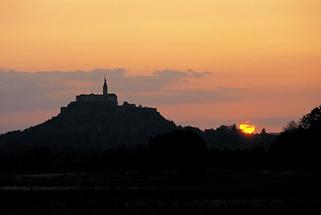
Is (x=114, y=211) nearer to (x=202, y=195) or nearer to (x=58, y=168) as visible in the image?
(x=202, y=195)

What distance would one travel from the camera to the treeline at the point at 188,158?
337 ft

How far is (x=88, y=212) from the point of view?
41656mm

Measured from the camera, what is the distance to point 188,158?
10250 centimetres

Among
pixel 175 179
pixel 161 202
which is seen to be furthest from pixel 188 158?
pixel 161 202

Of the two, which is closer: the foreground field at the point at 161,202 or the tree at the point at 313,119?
the foreground field at the point at 161,202

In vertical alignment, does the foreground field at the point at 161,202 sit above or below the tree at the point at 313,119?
below

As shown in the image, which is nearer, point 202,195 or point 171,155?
point 202,195

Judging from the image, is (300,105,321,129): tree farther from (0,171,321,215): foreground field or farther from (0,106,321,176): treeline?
(0,171,321,215): foreground field

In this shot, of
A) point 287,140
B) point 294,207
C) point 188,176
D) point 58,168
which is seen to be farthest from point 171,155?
point 294,207

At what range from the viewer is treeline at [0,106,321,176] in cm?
10262

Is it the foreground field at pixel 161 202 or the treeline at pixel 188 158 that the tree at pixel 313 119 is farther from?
the foreground field at pixel 161 202

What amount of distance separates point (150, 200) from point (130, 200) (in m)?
1.38

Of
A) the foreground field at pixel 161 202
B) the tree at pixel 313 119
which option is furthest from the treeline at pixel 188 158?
the foreground field at pixel 161 202

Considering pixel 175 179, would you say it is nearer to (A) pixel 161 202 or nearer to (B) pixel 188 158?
(B) pixel 188 158
